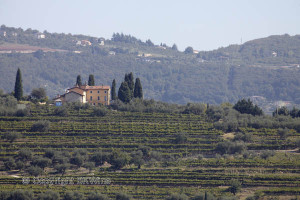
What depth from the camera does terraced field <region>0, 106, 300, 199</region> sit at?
Result: 51.3 m

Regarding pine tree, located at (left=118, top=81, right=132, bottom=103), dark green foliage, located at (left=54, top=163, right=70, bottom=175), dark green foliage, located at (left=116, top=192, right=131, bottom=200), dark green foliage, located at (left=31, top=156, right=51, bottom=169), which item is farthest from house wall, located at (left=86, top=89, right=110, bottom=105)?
dark green foliage, located at (left=116, top=192, right=131, bottom=200)

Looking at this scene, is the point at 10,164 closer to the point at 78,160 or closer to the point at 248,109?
the point at 78,160

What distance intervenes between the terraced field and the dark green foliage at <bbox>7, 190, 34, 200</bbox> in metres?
1.67

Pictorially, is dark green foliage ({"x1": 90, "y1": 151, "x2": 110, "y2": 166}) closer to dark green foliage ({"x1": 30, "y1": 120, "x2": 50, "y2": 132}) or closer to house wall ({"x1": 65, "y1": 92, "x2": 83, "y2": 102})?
dark green foliage ({"x1": 30, "y1": 120, "x2": 50, "y2": 132})

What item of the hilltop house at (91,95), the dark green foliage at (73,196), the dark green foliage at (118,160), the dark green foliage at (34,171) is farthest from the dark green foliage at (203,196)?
the hilltop house at (91,95)

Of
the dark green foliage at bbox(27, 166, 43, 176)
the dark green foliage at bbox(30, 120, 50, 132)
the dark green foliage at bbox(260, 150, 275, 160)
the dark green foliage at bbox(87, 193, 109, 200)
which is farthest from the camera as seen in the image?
the dark green foliage at bbox(30, 120, 50, 132)

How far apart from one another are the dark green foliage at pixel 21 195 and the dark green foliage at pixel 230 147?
19.8 metres

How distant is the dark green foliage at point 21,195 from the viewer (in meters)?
47.2

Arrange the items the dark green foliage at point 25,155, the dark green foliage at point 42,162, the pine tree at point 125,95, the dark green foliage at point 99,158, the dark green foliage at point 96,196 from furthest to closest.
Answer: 1. the pine tree at point 125,95
2. the dark green foliage at point 99,158
3. the dark green foliage at point 25,155
4. the dark green foliage at point 42,162
5. the dark green foliage at point 96,196

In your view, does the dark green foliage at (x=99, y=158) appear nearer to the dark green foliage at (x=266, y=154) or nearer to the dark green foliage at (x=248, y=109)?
the dark green foliage at (x=266, y=154)

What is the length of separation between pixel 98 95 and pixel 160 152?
1887cm

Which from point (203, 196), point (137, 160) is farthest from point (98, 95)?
point (203, 196)

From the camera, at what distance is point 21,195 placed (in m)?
47.2

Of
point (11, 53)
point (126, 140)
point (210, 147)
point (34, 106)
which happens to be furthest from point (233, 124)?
point (11, 53)
